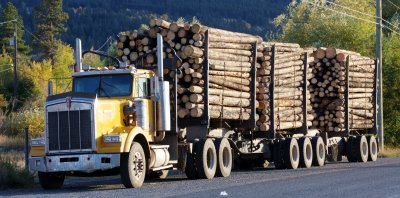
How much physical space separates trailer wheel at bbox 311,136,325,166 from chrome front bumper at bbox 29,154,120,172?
12.0 metres

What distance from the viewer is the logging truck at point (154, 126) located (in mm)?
20578

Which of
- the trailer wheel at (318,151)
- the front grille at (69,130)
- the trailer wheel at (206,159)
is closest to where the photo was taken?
the front grille at (69,130)

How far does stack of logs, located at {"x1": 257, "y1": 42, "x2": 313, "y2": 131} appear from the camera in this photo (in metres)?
28.0

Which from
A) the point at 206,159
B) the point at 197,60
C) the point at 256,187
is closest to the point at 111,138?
the point at 256,187

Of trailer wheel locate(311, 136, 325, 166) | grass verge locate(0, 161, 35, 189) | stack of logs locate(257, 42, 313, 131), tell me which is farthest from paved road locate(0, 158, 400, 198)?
trailer wheel locate(311, 136, 325, 166)

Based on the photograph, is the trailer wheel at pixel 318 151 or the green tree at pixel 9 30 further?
the green tree at pixel 9 30

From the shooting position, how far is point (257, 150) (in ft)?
93.1

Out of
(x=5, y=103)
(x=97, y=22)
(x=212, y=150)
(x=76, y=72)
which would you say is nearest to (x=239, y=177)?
(x=212, y=150)

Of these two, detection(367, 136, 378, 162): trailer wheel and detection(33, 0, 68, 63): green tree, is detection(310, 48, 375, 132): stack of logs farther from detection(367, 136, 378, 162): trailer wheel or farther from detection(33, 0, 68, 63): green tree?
detection(33, 0, 68, 63): green tree

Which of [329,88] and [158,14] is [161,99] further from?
[158,14]

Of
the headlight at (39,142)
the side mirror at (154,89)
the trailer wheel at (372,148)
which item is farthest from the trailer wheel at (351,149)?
the headlight at (39,142)

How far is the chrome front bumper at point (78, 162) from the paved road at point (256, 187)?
525 mm

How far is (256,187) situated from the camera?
20016 millimetres

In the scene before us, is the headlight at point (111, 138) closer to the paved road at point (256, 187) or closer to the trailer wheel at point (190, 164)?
the paved road at point (256, 187)
